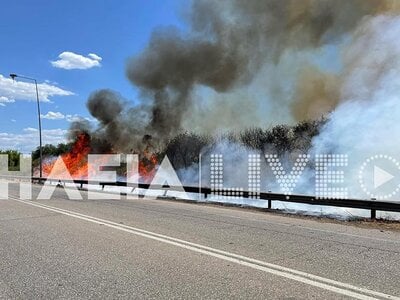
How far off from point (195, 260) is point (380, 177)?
34.9 feet

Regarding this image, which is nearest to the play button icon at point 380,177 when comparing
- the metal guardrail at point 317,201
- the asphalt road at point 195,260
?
the metal guardrail at point 317,201

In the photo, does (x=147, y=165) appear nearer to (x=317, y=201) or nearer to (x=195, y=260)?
(x=317, y=201)

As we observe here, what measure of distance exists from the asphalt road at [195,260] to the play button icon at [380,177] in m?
5.71

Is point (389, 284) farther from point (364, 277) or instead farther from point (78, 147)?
point (78, 147)

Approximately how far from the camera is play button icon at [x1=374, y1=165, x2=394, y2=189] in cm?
1316

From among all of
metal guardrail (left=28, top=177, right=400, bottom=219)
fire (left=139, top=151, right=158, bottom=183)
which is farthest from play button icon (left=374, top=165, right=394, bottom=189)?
fire (left=139, top=151, right=158, bottom=183)

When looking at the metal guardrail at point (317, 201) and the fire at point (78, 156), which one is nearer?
the metal guardrail at point (317, 201)

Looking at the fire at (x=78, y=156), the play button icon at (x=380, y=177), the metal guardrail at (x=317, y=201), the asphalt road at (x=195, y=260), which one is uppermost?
the fire at (x=78, y=156)

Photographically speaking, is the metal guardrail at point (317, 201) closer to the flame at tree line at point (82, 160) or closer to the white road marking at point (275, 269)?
the white road marking at point (275, 269)

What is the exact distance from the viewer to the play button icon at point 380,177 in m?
13.2

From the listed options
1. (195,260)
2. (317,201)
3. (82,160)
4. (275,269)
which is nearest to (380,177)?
(317,201)

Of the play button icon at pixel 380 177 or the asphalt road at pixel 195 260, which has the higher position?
the play button icon at pixel 380 177

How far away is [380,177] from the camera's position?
13562 mm

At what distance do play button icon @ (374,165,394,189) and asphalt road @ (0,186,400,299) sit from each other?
5715 millimetres
